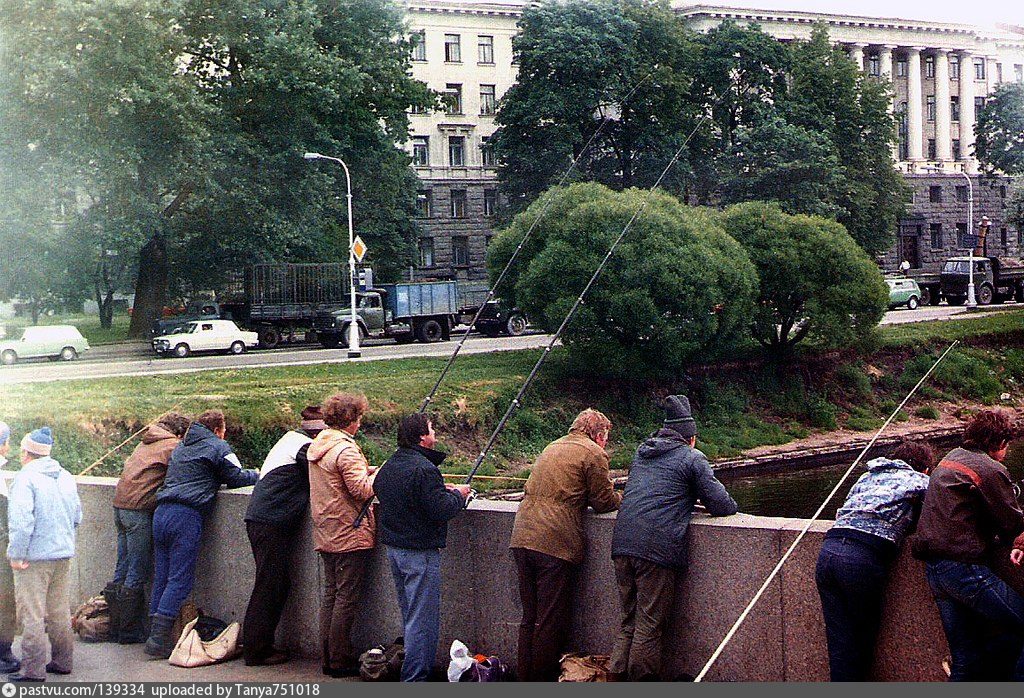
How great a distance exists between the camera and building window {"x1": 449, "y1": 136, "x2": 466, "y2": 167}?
46.9 m

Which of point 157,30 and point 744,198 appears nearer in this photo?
point 157,30

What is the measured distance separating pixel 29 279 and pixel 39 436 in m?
29.0

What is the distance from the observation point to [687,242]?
94.0 feet

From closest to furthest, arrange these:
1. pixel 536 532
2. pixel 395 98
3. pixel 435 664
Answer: pixel 536 532 < pixel 435 664 < pixel 395 98

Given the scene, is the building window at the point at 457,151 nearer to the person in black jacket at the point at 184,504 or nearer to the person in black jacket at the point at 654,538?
the person in black jacket at the point at 184,504

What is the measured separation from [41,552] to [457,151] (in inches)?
1643

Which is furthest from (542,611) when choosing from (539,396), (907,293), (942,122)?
(907,293)

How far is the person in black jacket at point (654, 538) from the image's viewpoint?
5531 millimetres

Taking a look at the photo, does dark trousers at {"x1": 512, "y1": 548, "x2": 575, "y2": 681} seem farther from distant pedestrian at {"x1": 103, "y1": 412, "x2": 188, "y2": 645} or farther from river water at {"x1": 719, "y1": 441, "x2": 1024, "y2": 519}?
river water at {"x1": 719, "y1": 441, "x2": 1024, "y2": 519}

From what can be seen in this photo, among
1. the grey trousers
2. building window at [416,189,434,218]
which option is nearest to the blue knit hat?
the grey trousers

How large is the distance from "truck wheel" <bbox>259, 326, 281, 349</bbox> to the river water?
16.7 metres

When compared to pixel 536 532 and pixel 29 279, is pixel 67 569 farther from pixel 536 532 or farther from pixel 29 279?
pixel 29 279

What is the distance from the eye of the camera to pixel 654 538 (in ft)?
18.1

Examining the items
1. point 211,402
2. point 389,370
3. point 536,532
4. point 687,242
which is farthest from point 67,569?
point 687,242
